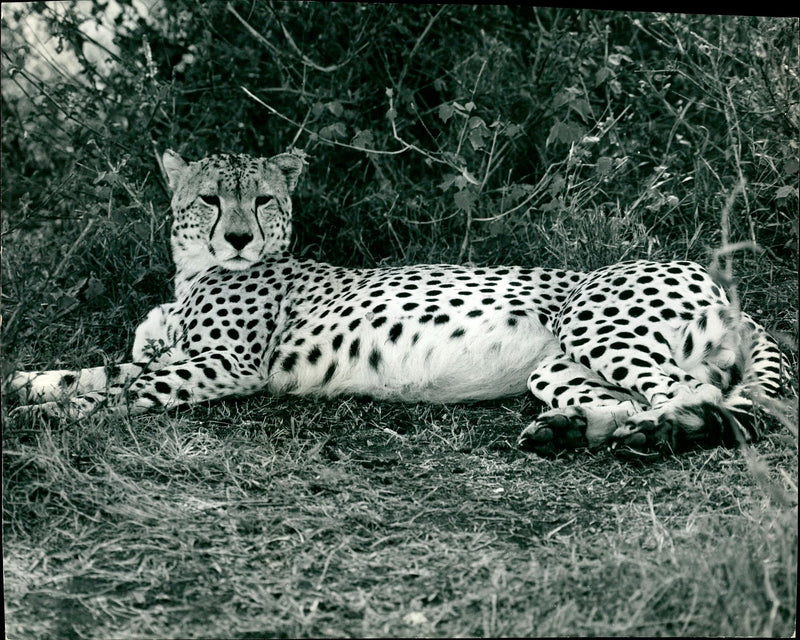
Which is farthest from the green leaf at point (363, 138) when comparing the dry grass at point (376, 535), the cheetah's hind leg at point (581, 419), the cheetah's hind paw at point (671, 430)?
the cheetah's hind paw at point (671, 430)

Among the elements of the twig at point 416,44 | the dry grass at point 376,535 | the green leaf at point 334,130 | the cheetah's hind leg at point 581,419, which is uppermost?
the twig at point 416,44

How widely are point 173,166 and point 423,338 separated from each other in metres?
1.27

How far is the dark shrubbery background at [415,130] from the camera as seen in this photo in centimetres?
405

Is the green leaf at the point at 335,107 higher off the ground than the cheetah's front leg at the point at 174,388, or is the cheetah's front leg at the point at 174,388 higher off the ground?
the green leaf at the point at 335,107

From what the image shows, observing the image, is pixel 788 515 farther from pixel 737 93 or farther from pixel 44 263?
pixel 44 263

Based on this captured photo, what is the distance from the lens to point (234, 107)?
15.5 feet

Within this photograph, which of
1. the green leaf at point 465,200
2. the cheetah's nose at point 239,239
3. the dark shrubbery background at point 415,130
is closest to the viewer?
the cheetah's nose at point 239,239

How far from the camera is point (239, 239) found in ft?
12.3

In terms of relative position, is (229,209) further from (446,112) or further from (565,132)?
(565,132)

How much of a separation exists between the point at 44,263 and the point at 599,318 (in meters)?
2.00

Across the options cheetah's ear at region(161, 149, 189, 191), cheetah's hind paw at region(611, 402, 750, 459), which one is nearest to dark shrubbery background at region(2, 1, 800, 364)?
cheetah's ear at region(161, 149, 189, 191)

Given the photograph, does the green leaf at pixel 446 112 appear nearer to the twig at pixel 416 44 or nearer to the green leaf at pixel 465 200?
the green leaf at pixel 465 200

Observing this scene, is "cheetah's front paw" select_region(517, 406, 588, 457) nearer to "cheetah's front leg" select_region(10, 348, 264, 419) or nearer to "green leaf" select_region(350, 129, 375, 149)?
"cheetah's front leg" select_region(10, 348, 264, 419)

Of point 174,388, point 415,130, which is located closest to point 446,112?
point 415,130
